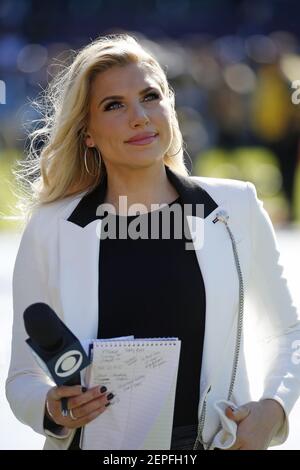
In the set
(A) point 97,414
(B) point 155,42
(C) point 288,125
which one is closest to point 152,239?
(A) point 97,414

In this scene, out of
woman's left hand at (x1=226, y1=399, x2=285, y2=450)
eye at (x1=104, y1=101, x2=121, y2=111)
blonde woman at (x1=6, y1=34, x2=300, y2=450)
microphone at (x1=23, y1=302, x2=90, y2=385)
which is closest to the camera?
microphone at (x1=23, y1=302, x2=90, y2=385)

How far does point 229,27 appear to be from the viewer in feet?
48.1

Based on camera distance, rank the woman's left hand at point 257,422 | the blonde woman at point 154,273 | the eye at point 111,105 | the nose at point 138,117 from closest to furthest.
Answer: the woman's left hand at point 257,422
the blonde woman at point 154,273
the nose at point 138,117
the eye at point 111,105

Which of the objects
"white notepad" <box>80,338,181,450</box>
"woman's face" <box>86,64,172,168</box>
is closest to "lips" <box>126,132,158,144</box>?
"woman's face" <box>86,64,172,168</box>

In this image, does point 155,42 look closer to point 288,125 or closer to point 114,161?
point 288,125

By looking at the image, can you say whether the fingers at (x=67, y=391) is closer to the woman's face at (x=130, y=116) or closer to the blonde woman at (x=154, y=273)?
the blonde woman at (x=154, y=273)

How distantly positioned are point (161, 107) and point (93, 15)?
12098mm

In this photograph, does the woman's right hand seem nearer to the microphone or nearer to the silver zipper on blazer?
the microphone

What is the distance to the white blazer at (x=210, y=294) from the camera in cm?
276

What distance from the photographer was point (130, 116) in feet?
9.74

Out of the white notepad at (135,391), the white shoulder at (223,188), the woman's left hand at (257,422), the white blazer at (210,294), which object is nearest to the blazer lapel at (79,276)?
the white blazer at (210,294)

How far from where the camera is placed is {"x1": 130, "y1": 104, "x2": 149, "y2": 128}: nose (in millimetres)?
2939

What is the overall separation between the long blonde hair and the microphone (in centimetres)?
81
